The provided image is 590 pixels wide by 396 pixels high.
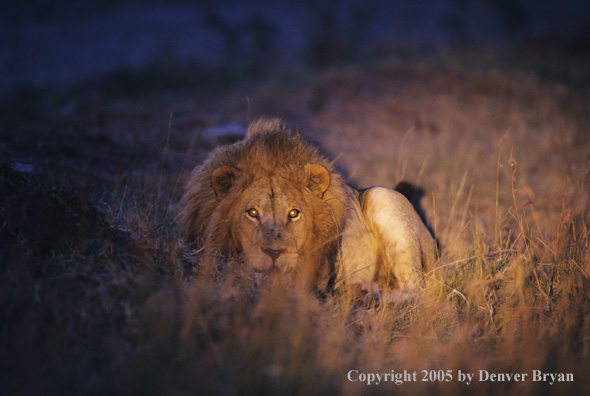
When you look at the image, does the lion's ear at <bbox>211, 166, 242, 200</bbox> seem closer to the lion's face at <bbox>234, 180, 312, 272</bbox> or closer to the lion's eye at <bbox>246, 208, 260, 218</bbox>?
the lion's face at <bbox>234, 180, 312, 272</bbox>

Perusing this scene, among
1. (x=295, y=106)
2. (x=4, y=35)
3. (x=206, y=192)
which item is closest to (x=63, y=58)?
(x=4, y=35)

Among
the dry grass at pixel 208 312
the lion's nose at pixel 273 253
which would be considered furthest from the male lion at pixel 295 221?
the dry grass at pixel 208 312

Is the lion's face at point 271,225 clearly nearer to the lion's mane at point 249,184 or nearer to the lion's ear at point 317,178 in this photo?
the lion's mane at point 249,184

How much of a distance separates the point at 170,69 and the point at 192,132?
36.7 feet

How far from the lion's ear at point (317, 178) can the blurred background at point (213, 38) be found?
48.4 ft

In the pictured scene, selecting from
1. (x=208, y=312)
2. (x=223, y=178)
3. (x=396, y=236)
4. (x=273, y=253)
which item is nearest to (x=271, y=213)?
(x=273, y=253)

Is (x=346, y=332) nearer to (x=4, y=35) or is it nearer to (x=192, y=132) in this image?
(x=192, y=132)

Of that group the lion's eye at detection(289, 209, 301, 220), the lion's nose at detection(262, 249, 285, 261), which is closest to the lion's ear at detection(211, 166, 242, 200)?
the lion's eye at detection(289, 209, 301, 220)

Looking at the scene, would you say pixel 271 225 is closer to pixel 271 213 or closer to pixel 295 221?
pixel 271 213

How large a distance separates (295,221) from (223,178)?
2.48 ft

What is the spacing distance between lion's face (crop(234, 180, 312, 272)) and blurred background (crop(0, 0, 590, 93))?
1498 cm

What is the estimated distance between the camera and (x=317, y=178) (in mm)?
4297

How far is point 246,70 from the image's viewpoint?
20891 millimetres

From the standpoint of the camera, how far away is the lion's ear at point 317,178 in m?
4.23
